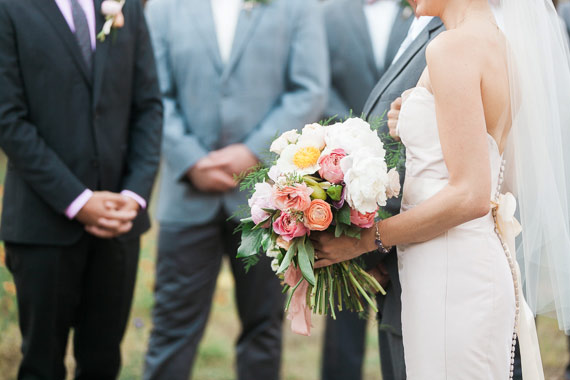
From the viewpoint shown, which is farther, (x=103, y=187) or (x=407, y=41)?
(x=103, y=187)

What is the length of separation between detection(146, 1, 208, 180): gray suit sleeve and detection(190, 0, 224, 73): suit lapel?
18 cm

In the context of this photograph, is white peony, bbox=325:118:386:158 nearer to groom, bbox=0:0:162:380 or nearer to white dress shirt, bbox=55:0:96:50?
groom, bbox=0:0:162:380

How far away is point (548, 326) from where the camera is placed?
19.9 ft

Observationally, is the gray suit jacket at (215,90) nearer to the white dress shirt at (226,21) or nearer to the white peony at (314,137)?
the white dress shirt at (226,21)

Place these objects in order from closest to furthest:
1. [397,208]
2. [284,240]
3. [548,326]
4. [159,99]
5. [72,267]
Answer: [284,240] < [397,208] < [72,267] < [159,99] < [548,326]

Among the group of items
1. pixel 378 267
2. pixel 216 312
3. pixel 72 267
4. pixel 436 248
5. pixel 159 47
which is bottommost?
pixel 216 312

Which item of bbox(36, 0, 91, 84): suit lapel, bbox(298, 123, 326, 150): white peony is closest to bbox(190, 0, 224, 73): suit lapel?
bbox(36, 0, 91, 84): suit lapel

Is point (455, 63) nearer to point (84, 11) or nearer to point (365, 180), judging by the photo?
point (365, 180)

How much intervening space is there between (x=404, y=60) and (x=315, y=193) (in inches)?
27.0

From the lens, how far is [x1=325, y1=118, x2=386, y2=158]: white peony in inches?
89.5

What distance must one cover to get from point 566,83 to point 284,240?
1.08 m

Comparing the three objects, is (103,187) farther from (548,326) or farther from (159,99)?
(548,326)

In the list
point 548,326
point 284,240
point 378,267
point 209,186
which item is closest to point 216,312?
point 209,186

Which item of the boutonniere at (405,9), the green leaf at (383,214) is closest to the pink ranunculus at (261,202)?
the green leaf at (383,214)
